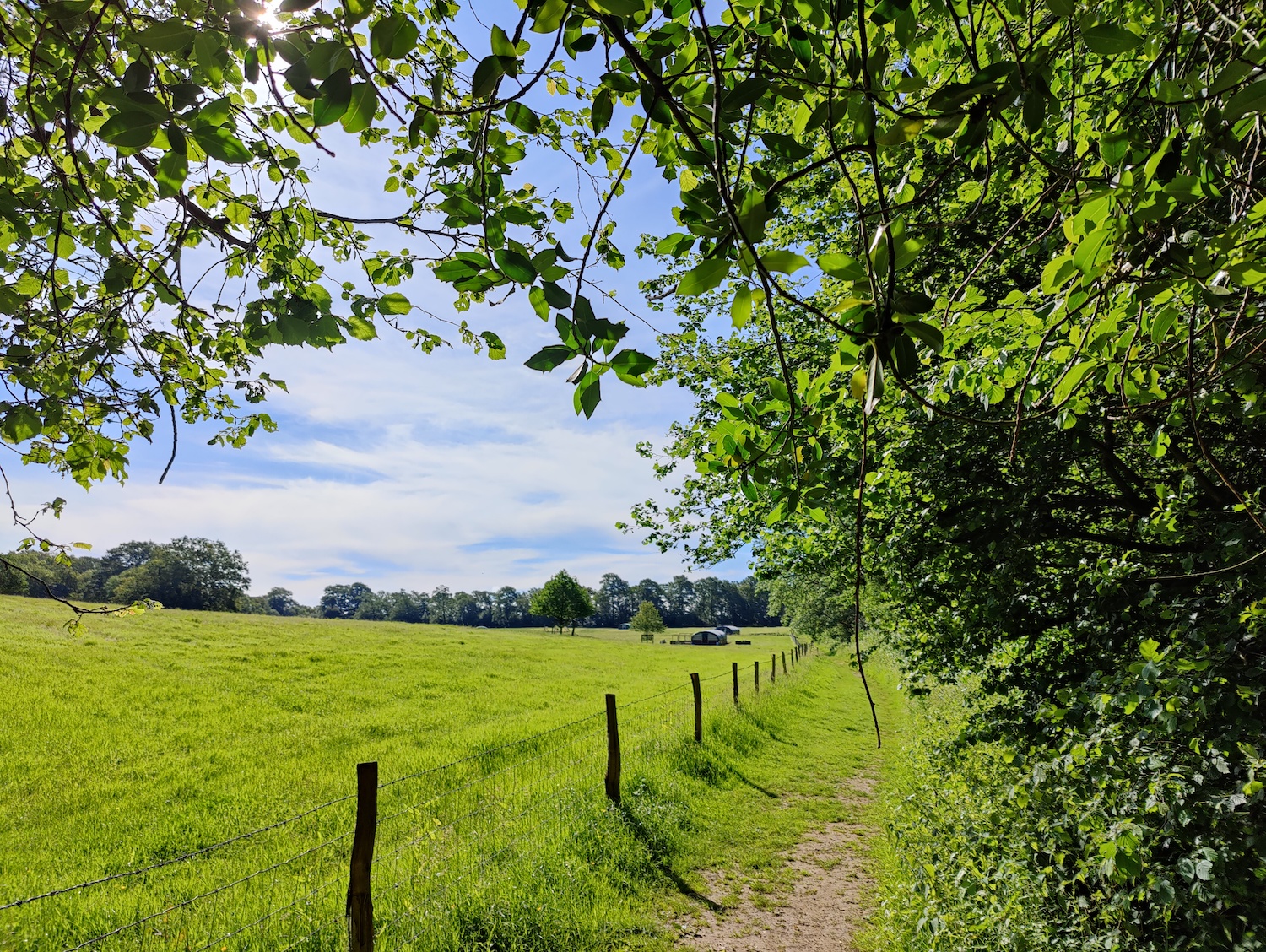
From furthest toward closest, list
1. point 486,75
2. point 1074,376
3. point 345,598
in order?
point 345,598 → point 1074,376 → point 486,75

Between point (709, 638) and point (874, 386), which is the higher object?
point (874, 386)

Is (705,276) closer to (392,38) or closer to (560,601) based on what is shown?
(392,38)

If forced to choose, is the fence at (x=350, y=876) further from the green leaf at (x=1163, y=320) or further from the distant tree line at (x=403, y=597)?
the distant tree line at (x=403, y=597)

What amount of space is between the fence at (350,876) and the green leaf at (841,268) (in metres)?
4.48

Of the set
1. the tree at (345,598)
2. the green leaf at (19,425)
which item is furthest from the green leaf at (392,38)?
the tree at (345,598)

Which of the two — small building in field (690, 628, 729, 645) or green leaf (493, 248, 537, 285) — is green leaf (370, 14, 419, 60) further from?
small building in field (690, 628, 729, 645)

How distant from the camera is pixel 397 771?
11.8 metres

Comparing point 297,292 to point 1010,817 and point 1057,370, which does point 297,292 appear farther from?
point 1010,817

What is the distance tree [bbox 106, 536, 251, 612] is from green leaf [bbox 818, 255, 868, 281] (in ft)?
304

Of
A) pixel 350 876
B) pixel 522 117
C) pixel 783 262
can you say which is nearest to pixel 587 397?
pixel 783 262

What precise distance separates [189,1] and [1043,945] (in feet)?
21.9

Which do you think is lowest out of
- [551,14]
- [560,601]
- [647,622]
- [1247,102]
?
[647,622]

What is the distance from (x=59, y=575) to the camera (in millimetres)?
62125

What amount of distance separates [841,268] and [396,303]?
178cm
